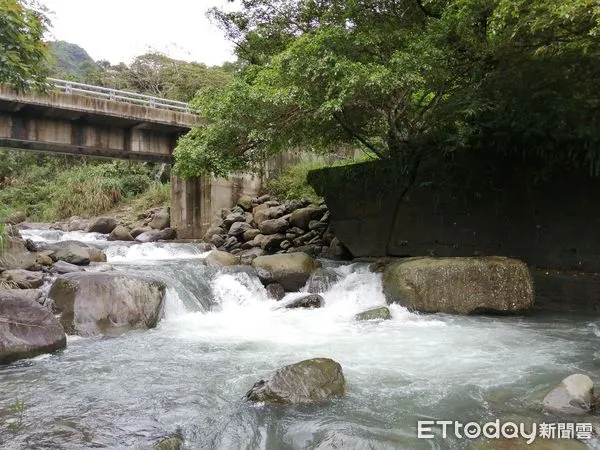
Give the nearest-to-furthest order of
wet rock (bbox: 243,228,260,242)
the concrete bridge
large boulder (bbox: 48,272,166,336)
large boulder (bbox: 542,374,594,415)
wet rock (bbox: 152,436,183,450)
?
wet rock (bbox: 152,436,183,450), large boulder (bbox: 542,374,594,415), large boulder (bbox: 48,272,166,336), the concrete bridge, wet rock (bbox: 243,228,260,242)

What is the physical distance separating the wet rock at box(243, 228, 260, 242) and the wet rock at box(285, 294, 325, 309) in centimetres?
650

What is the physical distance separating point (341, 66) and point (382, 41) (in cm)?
144

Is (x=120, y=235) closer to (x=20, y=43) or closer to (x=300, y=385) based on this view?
(x=20, y=43)

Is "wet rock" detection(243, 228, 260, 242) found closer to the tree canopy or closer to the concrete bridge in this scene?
the concrete bridge

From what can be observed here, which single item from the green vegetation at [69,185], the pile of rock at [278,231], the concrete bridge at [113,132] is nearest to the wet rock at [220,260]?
the concrete bridge at [113,132]

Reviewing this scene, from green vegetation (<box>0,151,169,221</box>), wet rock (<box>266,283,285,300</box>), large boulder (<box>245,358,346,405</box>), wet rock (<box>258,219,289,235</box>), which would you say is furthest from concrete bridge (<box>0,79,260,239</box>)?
large boulder (<box>245,358,346,405</box>)

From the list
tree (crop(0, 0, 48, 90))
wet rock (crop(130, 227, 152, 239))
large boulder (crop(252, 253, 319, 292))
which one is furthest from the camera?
wet rock (crop(130, 227, 152, 239))

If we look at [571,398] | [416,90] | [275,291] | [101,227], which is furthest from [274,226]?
[571,398]

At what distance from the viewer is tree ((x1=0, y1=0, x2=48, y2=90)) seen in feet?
17.8

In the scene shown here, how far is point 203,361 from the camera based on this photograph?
622 centimetres

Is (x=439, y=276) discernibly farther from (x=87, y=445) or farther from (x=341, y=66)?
(x=87, y=445)

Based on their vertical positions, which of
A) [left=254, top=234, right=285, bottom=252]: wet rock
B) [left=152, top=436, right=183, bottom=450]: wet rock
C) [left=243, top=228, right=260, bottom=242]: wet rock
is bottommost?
[left=152, top=436, right=183, bottom=450]: wet rock

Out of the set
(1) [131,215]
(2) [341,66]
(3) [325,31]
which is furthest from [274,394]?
(1) [131,215]

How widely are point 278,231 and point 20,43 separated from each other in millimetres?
10426
